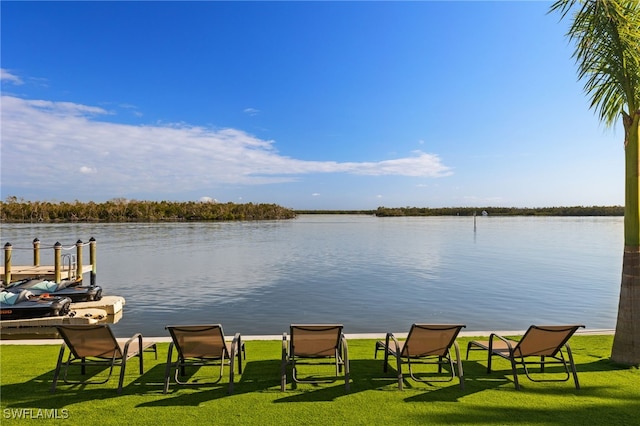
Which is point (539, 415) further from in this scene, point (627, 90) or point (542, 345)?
point (627, 90)

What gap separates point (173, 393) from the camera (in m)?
5.09

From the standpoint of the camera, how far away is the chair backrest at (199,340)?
5.14 m

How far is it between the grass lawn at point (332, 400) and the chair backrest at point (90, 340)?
0.38 meters

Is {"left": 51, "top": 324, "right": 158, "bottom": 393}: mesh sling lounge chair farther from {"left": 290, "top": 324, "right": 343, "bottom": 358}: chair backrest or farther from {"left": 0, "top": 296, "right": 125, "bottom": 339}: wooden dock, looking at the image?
{"left": 0, "top": 296, "right": 125, "bottom": 339}: wooden dock

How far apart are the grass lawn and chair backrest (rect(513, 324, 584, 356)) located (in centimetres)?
39

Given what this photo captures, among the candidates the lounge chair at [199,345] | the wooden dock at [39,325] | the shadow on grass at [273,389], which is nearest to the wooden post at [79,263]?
the wooden dock at [39,325]

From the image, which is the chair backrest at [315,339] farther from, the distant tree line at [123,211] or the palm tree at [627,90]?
the distant tree line at [123,211]

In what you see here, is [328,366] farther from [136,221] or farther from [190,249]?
[136,221]

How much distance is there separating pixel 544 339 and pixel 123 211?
80.9m

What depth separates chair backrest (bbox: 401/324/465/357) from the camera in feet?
17.1

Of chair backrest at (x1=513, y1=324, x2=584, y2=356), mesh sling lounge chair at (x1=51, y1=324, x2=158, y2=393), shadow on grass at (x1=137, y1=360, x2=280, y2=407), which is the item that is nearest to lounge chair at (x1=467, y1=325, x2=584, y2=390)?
chair backrest at (x1=513, y1=324, x2=584, y2=356)

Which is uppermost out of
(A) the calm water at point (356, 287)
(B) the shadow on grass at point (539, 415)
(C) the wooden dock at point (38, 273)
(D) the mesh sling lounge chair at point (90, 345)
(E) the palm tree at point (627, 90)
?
(E) the palm tree at point (627, 90)

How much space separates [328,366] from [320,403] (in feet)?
4.52

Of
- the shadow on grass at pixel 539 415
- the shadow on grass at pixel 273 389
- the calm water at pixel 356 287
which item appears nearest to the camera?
the shadow on grass at pixel 539 415
